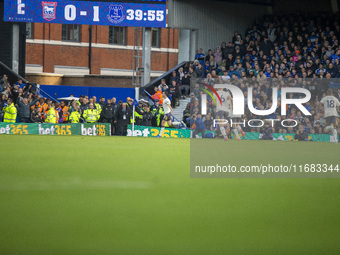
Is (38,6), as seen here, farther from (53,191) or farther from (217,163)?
(53,191)

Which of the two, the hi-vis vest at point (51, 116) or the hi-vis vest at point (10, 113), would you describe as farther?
the hi-vis vest at point (51, 116)

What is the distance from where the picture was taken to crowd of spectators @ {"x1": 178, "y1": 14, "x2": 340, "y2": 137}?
20.7 m

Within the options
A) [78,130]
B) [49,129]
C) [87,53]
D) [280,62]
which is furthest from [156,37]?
[49,129]

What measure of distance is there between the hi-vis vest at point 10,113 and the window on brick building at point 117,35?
2205 centimetres

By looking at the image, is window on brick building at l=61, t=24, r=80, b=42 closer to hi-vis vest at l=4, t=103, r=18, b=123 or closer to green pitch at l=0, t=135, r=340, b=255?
hi-vis vest at l=4, t=103, r=18, b=123

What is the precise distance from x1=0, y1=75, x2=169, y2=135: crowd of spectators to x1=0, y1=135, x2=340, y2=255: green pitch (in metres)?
11.7

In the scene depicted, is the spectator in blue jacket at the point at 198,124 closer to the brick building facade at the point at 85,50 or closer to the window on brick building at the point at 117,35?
the brick building facade at the point at 85,50

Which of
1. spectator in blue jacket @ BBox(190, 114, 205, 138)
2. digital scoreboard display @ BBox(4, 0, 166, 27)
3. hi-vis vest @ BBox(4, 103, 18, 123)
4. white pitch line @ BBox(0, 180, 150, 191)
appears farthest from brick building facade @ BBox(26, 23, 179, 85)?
white pitch line @ BBox(0, 180, 150, 191)

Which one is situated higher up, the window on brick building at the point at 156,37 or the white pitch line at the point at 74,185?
the window on brick building at the point at 156,37

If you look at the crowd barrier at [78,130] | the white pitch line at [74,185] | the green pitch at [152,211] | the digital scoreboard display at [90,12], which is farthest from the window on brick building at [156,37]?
the white pitch line at [74,185]

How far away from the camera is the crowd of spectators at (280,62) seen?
20.7 m

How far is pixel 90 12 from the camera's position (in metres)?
30.2

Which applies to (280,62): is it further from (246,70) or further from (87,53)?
(87,53)

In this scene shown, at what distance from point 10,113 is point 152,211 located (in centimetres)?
1930
